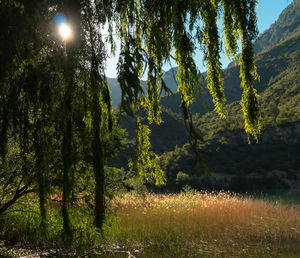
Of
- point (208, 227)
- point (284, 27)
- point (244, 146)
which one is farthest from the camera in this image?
point (284, 27)

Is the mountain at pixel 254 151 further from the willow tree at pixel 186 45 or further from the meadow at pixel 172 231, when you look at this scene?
the willow tree at pixel 186 45

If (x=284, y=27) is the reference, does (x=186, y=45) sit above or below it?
below

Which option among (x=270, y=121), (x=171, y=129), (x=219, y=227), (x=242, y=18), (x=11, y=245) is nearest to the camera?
(x=242, y=18)

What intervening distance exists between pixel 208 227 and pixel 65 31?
24.8ft

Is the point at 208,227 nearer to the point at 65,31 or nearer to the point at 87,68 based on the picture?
the point at 87,68

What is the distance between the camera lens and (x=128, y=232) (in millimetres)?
7746

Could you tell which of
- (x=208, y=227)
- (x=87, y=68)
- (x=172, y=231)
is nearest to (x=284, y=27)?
(x=208, y=227)

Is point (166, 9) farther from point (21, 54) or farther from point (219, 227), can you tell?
point (219, 227)

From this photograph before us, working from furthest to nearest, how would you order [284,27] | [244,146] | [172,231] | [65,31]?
[284,27]
[244,146]
[172,231]
[65,31]

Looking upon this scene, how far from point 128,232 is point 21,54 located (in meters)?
6.68

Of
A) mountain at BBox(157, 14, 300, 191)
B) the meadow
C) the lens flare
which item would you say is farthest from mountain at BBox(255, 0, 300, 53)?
the lens flare

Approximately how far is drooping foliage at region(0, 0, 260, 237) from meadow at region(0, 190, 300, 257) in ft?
12.8

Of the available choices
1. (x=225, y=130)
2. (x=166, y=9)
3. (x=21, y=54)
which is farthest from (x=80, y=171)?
(x=225, y=130)

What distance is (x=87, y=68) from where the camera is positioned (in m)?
2.11
